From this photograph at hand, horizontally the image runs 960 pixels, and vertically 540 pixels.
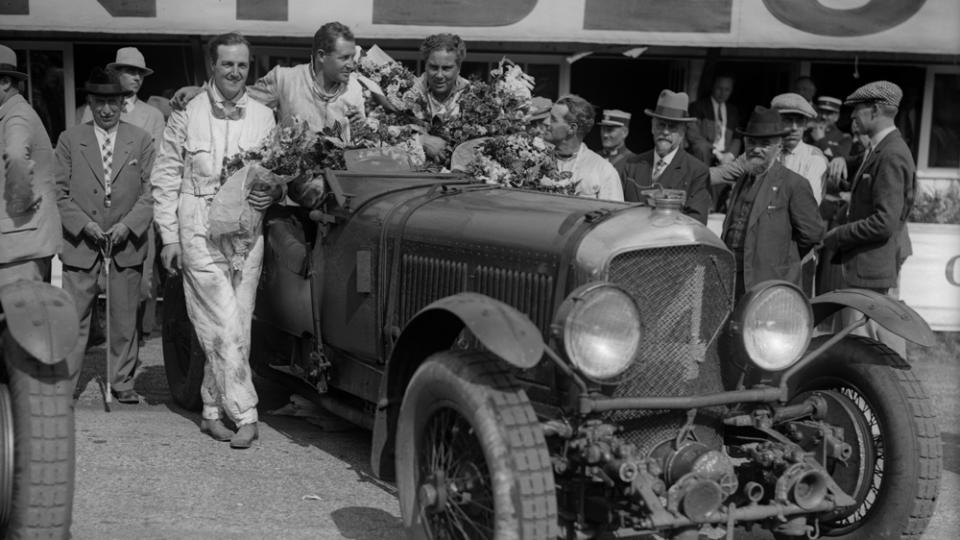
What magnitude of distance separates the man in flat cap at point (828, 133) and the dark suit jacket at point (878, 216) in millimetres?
3440

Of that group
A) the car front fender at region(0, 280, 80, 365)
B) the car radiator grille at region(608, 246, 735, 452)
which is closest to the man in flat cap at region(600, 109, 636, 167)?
the car radiator grille at region(608, 246, 735, 452)

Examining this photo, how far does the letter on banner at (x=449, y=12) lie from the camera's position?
33.4 feet

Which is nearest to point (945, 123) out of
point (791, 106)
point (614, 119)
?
point (791, 106)

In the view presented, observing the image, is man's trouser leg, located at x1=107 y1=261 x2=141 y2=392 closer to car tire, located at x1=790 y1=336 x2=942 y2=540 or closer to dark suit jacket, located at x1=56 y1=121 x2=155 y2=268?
dark suit jacket, located at x1=56 y1=121 x2=155 y2=268

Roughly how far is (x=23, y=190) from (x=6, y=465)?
199 centimetres

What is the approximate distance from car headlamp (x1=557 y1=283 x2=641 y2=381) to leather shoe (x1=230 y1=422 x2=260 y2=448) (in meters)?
2.60

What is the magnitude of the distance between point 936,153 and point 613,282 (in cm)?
924

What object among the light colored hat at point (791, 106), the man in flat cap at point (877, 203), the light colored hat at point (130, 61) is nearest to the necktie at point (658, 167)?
the man in flat cap at point (877, 203)

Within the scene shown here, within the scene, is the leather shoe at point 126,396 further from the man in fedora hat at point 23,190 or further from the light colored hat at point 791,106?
the light colored hat at point 791,106

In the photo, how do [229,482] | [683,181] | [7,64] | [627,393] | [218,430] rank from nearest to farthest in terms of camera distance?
[627,393] → [229,482] → [7,64] → [218,430] → [683,181]

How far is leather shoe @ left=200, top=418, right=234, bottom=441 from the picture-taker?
6102 mm

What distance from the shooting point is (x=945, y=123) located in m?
12.3

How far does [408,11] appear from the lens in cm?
1020

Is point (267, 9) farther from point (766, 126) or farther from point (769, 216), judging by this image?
point (769, 216)
